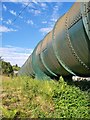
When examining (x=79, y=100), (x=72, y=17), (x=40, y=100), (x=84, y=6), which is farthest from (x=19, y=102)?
(x=84, y=6)

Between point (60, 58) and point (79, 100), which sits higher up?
point (60, 58)

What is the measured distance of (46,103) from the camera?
6.21 m

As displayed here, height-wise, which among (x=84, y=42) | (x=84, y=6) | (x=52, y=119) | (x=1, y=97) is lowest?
(x=52, y=119)

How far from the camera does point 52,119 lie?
210 inches

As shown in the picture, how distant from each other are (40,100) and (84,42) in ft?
6.55

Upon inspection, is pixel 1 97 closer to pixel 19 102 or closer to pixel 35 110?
pixel 19 102

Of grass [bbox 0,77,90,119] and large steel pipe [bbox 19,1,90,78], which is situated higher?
large steel pipe [bbox 19,1,90,78]

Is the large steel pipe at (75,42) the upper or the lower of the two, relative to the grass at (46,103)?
upper

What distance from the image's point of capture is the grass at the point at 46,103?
5.50 meters

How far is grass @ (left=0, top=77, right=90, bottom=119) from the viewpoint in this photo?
18.1ft

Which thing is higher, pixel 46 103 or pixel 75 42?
pixel 75 42

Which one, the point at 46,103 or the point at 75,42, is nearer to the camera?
the point at 75,42

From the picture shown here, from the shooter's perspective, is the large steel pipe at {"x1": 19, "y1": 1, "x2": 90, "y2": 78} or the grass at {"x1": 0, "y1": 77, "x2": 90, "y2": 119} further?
the grass at {"x1": 0, "y1": 77, "x2": 90, "y2": 119}

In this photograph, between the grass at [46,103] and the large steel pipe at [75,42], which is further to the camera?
the grass at [46,103]
